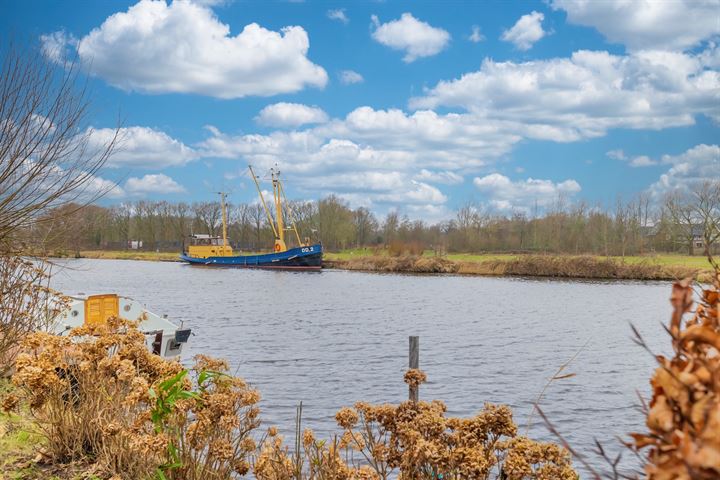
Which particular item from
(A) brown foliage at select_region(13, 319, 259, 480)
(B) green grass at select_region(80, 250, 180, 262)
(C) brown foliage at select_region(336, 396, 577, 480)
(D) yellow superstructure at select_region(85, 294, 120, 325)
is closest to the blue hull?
(B) green grass at select_region(80, 250, 180, 262)

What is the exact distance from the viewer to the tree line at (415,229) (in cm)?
5134

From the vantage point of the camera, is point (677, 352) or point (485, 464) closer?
point (677, 352)

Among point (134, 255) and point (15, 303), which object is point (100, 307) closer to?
point (15, 303)

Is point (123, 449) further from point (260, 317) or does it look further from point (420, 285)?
point (420, 285)

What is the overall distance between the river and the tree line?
35.6 ft

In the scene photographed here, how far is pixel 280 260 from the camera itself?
183 feet

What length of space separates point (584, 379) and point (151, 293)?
23.3 metres

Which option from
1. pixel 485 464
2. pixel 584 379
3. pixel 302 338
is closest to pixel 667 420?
pixel 485 464

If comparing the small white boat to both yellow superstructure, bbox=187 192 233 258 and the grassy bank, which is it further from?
yellow superstructure, bbox=187 192 233 258

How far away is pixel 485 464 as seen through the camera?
10.9ft

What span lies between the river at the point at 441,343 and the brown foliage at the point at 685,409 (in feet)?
19.1

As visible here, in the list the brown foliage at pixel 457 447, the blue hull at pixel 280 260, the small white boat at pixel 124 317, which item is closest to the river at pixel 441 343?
the small white boat at pixel 124 317

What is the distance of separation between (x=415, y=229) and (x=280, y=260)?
1616cm

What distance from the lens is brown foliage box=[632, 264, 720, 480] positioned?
1.03 metres
